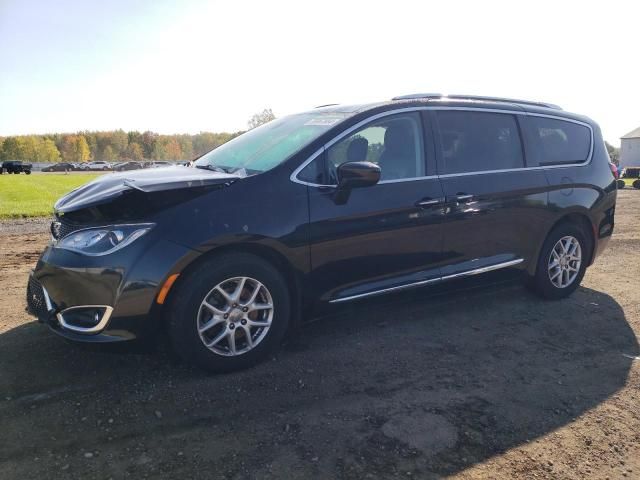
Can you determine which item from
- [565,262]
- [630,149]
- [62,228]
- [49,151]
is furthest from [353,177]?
[49,151]

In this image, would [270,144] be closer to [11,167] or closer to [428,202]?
[428,202]

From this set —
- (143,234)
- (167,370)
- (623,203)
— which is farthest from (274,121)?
(623,203)

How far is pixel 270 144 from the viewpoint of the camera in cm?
400

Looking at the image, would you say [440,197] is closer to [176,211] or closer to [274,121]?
[274,121]

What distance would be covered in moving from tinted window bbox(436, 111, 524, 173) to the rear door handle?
300 millimetres

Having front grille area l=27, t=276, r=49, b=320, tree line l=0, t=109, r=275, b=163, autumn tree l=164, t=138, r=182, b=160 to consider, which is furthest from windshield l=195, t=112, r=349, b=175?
autumn tree l=164, t=138, r=182, b=160

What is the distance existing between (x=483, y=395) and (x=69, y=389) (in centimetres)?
260

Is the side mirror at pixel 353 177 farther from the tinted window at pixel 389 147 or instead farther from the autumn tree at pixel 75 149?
the autumn tree at pixel 75 149

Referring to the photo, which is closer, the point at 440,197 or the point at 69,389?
the point at 69,389

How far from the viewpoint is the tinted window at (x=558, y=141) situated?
486cm

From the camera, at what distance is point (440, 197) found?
→ 160 inches

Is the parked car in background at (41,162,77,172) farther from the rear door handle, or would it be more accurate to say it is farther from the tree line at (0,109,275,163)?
the rear door handle

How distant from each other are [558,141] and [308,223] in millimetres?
3066

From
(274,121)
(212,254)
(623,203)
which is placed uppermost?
(274,121)
